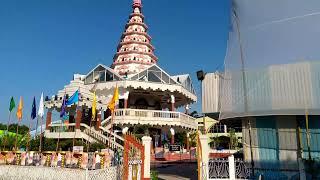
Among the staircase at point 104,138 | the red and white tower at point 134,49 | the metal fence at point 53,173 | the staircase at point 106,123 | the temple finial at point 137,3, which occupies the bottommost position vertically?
the metal fence at point 53,173

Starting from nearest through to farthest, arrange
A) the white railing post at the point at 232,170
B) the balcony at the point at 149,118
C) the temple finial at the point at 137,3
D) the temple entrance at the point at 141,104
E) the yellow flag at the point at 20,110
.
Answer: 1. the white railing post at the point at 232,170
2. the yellow flag at the point at 20,110
3. the balcony at the point at 149,118
4. the temple entrance at the point at 141,104
5. the temple finial at the point at 137,3

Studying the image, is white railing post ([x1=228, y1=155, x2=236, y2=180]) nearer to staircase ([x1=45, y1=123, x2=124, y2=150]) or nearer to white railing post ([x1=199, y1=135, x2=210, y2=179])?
white railing post ([x1=199, y1=135, x2=210, y2=179])

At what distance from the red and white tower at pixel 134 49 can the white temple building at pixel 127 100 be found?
142 mm

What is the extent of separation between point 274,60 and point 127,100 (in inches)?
869

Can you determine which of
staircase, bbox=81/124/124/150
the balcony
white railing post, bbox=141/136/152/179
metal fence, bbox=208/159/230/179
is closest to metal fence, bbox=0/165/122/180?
white railing post, bbox=141/136/152/179

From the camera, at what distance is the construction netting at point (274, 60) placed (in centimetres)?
989

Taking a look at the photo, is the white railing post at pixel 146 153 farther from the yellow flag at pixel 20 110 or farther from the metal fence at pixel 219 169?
the yellow flag at pixel 20 110

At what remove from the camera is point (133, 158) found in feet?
36.8

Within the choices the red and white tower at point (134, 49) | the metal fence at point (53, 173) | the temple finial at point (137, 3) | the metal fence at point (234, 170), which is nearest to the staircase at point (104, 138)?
the metal fence at point (53, 173)

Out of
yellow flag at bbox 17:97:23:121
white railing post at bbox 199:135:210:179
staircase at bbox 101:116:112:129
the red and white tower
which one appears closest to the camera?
white railing post at bbox 199:135:210:179

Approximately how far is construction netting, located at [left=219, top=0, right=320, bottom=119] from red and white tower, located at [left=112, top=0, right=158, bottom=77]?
27.1 metres

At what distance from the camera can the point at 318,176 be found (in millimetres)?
10703

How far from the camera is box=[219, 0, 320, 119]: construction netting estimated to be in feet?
32.4

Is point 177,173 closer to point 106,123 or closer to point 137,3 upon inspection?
point 106,123
